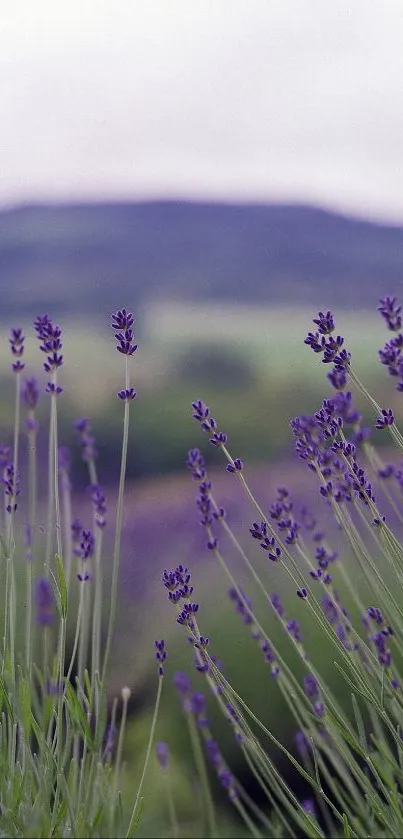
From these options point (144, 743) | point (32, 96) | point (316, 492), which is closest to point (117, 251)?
point (32, 96)

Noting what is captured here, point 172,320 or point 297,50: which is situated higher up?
point 297,50

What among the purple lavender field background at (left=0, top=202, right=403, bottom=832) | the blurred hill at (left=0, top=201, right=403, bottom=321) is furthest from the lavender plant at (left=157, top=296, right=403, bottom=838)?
the blurred hill at (left=0, top=201, right=403, bottom=321)

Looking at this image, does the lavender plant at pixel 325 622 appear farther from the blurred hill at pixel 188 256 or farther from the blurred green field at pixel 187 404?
the blurred hill at pixel 188 256

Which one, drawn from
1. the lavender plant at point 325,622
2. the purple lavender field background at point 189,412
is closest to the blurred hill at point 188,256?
the purple lavender field background at point 189,412

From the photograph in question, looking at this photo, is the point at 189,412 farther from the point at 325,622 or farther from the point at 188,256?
the point at 325,622

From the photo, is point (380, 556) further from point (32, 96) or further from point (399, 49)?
point (32, 96)

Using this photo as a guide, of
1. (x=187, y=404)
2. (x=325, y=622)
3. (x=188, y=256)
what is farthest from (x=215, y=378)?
(x=325, y=622)
